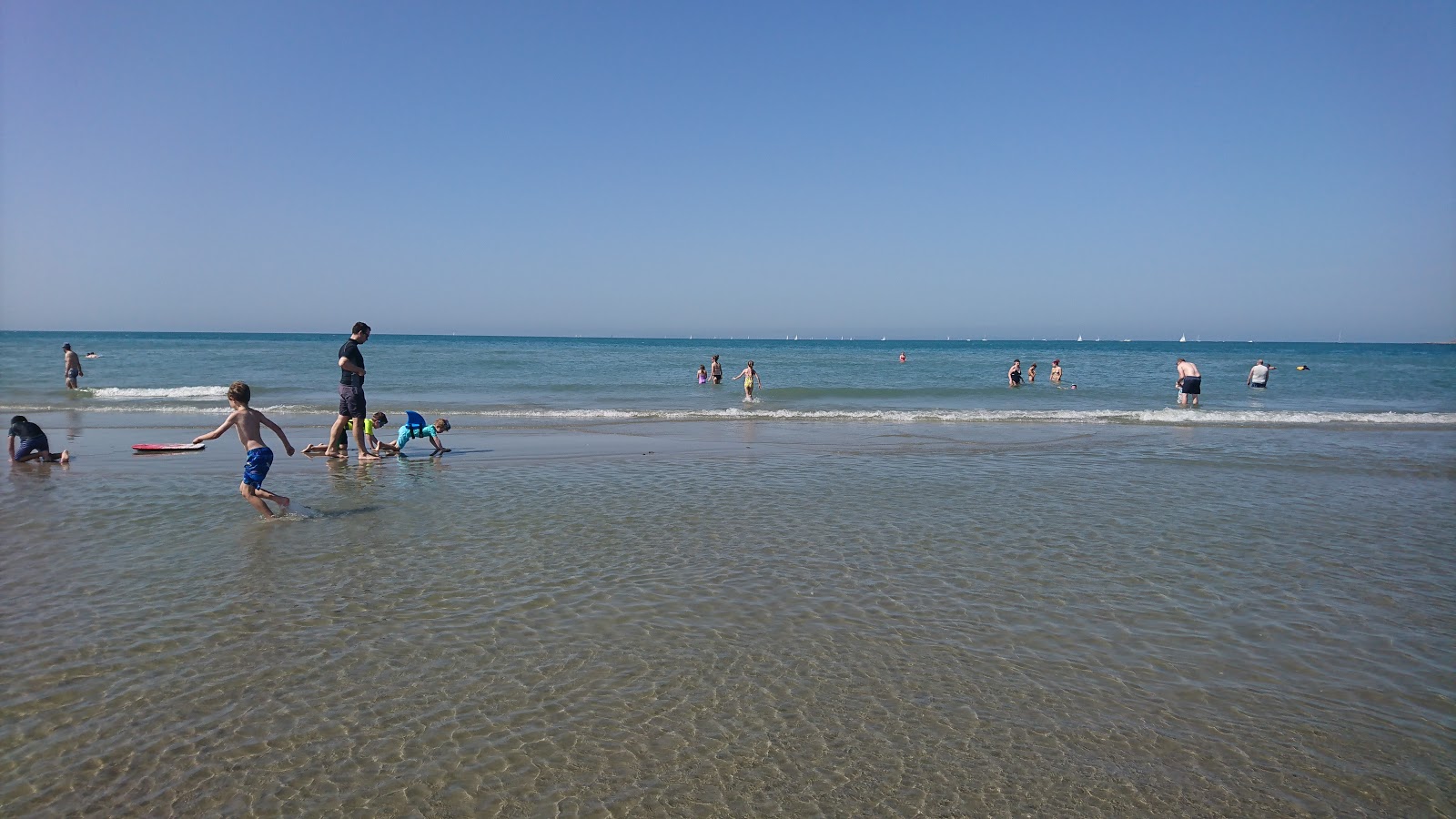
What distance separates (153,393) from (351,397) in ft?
70.9

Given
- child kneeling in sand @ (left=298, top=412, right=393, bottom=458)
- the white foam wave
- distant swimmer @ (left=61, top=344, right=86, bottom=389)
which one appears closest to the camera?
child kneeling in sand @ (left=298, top=412, right=393, bottom=458)

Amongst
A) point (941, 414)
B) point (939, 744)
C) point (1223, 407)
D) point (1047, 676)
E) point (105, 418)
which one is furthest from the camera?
point (1223, 407)

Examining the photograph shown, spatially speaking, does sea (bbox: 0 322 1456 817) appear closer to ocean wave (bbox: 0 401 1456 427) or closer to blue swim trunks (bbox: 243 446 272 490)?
blue swim trunks (bbox: 243 446 272 490)

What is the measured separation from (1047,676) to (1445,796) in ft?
6.05

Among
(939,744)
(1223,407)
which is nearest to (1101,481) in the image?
(939,744)

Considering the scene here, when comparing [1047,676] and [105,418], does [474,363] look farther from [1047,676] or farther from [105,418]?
[1047,676]

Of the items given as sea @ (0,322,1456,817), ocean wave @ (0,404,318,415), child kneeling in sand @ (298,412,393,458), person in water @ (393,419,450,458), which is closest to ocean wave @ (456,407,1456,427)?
ocean wave @ (0,404,318,415)

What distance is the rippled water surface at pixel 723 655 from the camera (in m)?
3.92

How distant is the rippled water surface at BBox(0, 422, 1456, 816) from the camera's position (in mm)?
3918

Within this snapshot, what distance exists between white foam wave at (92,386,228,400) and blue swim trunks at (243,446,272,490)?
2275 centimetres

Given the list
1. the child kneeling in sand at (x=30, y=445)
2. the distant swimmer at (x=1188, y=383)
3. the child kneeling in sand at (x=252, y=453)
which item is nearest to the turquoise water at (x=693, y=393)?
the distant swimmer at (x=1188, y=383)

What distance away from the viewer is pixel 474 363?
5638 centimetres

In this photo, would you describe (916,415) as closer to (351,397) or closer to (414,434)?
(414,434)

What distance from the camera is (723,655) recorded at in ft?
17.6
